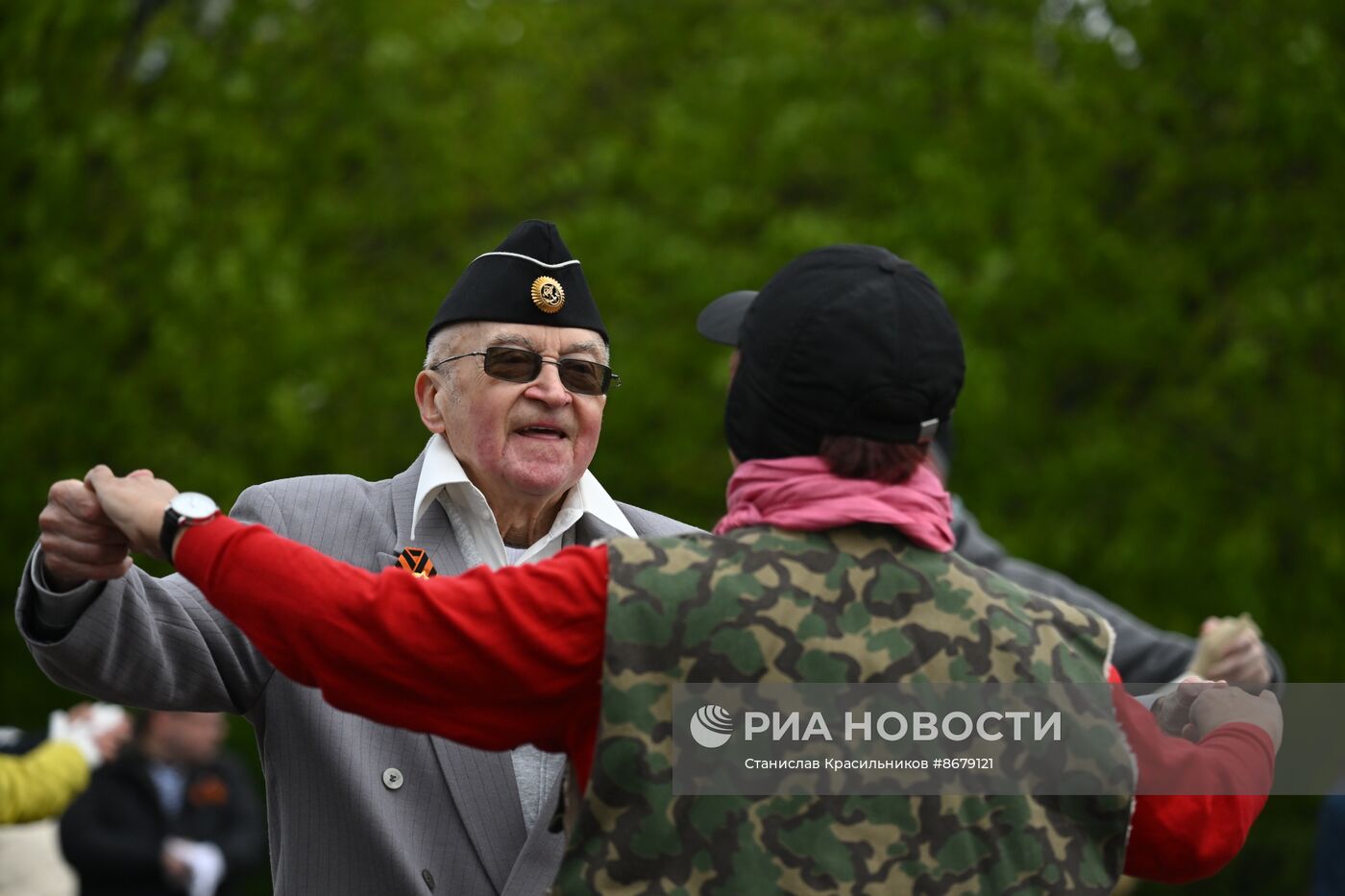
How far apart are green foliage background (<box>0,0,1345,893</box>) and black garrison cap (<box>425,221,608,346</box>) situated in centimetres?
658

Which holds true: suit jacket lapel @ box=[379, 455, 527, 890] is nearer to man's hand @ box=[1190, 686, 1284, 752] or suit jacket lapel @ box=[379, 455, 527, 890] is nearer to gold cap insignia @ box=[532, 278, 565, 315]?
gold cap insignia @ box=[532, 278, 565, 315]

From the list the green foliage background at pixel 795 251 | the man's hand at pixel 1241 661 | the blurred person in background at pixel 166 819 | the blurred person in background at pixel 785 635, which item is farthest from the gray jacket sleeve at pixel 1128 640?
the green foliage background at pixel 795 251

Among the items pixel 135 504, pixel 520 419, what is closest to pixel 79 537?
pixel 135 504

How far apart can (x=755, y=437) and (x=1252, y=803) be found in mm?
853

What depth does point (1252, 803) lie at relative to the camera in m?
2.41

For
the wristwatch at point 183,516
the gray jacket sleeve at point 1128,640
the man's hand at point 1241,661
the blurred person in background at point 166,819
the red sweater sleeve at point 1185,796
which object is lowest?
the blurred person in background at point 166,819

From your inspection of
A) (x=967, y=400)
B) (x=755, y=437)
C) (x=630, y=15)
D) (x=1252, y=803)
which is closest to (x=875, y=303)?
(x=755, y=437)

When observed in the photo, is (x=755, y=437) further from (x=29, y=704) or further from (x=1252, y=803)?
(x=29, y=704)

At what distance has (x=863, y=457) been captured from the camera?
7.70ft

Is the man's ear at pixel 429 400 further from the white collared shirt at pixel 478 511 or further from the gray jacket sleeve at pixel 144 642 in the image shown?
the gray jacket sleeve at pixel 144 642

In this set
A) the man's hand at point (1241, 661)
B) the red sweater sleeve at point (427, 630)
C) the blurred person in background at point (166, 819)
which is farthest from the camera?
the blurred person in background at point (166, 819)

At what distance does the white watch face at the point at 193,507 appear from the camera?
231 cm

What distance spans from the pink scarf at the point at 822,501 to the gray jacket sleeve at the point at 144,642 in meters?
0.99

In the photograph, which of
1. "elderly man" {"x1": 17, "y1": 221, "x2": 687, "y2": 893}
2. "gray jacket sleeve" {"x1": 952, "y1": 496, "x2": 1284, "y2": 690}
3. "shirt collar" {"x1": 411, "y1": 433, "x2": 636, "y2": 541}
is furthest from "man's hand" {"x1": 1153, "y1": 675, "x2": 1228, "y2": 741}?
"gray jacket sleeve" {"x1": 952, "y1": 496, "x2": 1284, "y2": 690}
